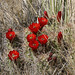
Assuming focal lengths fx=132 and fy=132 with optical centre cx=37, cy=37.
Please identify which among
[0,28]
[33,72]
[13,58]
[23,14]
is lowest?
[33,72]

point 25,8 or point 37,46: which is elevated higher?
point 25,8

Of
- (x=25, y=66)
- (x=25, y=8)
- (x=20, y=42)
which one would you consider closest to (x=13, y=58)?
(x=25, y=66)

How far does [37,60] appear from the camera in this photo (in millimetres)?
1026

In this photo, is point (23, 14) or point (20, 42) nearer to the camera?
point (20, 42)

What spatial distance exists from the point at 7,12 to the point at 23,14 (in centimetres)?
20

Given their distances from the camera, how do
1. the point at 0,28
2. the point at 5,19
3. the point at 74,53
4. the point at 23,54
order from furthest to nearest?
1. the point at 5,19
2. the point at 0,28
3. the point at 23,54
4. the point at 74,53

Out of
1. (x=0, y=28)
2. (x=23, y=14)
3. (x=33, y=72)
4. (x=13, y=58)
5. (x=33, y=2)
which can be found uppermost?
(x=33, y=2)

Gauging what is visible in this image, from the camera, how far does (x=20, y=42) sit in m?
1.24

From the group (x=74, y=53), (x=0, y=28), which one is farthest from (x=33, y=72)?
(x=0, y=28)

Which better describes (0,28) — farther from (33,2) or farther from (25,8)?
(33,2)

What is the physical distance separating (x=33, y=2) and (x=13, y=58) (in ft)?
2.55

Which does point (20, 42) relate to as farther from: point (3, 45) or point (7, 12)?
point (7, 12)

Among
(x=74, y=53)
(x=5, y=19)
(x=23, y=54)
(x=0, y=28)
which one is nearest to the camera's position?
(x=74, y=53)

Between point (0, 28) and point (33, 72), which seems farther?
point (0, 28)
